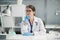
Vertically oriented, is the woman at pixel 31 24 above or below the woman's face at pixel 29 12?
below

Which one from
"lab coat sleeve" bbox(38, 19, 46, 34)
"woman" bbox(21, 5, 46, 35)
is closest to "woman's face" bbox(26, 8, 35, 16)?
"woman" bbox(21, 5, 46, 35)

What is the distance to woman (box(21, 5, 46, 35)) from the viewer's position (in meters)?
2.02

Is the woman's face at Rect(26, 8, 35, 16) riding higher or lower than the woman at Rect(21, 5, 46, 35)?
higher

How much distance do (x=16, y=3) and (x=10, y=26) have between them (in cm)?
31

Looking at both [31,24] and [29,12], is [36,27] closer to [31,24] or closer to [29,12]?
[31,24]

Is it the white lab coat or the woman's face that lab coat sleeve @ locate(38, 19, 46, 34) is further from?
the woman's face

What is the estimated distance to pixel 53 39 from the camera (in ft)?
6.22

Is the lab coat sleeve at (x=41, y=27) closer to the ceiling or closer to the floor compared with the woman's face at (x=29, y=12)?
closer to the floor

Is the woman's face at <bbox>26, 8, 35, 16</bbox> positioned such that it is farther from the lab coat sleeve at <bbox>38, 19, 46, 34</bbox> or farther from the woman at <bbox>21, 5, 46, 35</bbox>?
the lab coat sleeve at <bbox>38, 19, 46, 34</bbox>

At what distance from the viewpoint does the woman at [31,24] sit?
2023 mm

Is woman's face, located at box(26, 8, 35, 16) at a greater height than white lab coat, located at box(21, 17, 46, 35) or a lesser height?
greater

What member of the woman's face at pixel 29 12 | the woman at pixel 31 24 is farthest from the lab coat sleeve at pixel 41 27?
the woman's face at pixel 29 12

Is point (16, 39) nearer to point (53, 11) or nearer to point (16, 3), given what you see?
point (16, 3)

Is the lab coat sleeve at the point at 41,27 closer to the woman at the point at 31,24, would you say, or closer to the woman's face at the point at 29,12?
the woman at the point at 31,24
